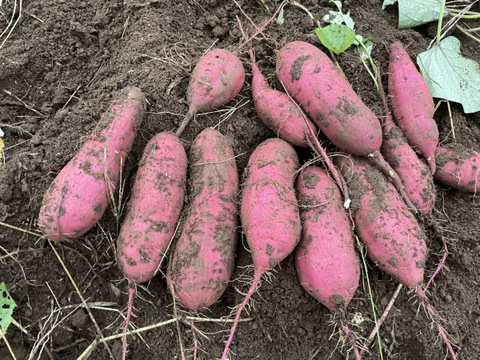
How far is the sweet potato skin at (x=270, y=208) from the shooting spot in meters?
1.36

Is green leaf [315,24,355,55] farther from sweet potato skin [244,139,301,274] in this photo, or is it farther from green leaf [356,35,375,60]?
sweet potato skin [244,139,301,274]

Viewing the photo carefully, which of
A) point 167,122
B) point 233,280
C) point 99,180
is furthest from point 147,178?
point 233,280

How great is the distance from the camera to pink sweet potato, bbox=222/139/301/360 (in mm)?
1354

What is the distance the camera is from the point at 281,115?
1.62 meters

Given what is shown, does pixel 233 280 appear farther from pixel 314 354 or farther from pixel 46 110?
pixel 46 110

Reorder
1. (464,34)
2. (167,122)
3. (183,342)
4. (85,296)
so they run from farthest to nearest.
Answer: (464,34), (167,122), (85,296), (183,342)

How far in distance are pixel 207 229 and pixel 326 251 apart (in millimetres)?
517

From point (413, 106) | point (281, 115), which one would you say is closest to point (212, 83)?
point (281, 115)

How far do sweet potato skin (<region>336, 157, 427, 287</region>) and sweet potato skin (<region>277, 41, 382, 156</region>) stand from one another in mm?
135

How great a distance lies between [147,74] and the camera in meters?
1.71

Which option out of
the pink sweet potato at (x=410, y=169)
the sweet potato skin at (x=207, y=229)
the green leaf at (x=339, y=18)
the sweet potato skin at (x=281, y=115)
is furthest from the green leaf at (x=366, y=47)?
the sweet potato skin at (x=207, y=229)

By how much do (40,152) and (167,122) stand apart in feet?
2.05

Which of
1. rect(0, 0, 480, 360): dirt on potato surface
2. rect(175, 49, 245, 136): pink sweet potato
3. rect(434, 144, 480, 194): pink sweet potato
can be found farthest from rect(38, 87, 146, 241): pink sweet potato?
rect(434, 144, 480, 194): pink sweet potato

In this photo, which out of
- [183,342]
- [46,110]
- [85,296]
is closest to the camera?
[183,342]
